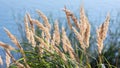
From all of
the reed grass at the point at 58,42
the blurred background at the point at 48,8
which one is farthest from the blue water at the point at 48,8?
the reed grass at the point at 58,42

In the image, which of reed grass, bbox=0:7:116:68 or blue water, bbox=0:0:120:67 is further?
blue water, bbox=0:0:120:67

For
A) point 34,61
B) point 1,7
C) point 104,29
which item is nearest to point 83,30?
point 104,29

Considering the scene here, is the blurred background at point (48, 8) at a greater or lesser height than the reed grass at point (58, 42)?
lesser

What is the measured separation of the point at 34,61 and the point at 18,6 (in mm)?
5056

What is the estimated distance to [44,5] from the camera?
7301 millimetres

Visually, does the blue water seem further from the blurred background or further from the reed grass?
the reed grass

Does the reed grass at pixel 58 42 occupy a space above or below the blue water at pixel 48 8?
above

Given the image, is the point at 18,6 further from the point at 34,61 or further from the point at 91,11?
the point at 34,61

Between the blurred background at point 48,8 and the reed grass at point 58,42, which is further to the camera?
the blurred background at point 48,8

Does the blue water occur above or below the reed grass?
below

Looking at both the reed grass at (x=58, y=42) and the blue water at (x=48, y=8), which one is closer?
the reed grass at (x=58, y=42)

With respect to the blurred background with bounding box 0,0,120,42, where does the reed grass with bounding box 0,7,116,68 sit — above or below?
above

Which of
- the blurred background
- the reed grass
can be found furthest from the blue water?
the reed grass

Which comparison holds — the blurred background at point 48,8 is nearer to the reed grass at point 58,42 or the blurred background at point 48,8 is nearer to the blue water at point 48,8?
the blue water at point 48,8
